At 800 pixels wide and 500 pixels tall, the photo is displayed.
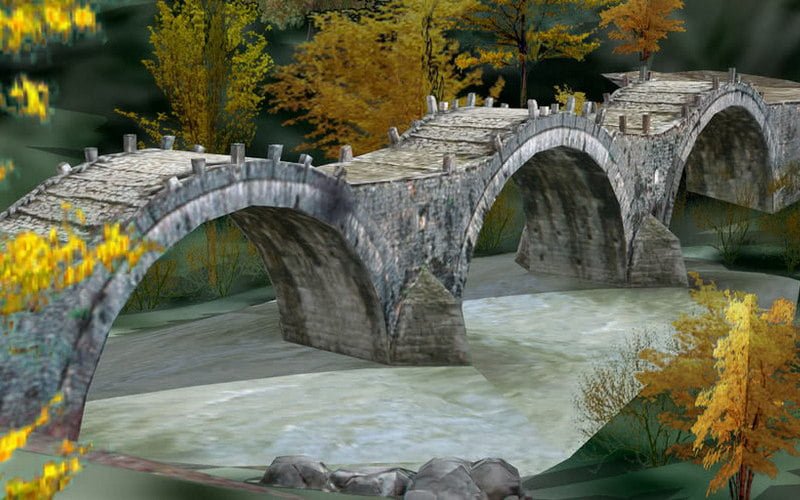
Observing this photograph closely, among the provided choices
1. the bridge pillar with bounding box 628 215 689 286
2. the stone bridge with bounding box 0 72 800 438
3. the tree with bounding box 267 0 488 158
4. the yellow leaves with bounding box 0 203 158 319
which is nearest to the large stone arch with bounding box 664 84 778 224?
the stone bridge with bounding box 0 72 800 438

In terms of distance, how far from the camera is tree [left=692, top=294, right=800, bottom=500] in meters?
16.8

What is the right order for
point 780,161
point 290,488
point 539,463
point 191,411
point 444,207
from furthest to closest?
1. point 780,161
2. point 444,207
3. point 191,411
4. point 539,463
5. point 290,488

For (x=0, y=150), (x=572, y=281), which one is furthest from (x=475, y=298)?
(x=0, y=150)

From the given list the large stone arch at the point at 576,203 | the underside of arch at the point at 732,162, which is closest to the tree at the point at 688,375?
the large stone arch at the point at 576,203

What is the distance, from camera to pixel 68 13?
8.83m

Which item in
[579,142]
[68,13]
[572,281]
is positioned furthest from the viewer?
[572,281]

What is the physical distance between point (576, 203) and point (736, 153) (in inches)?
582

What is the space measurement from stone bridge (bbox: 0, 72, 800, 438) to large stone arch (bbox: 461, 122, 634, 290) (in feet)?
0.17

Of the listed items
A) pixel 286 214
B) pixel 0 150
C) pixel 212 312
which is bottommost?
pixel 212 312

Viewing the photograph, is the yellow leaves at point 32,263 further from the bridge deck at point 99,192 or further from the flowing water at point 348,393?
the flowing water at point 348,393

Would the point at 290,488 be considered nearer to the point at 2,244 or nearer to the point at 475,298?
the point at 2,244

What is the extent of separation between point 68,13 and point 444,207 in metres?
17.4

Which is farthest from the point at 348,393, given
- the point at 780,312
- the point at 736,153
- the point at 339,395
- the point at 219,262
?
the point at 736,153

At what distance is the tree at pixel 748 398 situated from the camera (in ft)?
55.1
